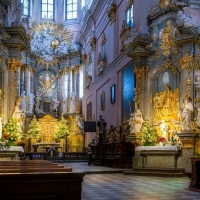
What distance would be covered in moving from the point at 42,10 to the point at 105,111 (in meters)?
15.0

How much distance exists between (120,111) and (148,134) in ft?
16.3

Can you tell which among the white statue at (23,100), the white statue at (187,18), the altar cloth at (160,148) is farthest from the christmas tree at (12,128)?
the white statue at (23,100)

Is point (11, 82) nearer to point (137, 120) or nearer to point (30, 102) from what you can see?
point (137, 120)

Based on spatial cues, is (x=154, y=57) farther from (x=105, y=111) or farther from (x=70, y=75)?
(x=70, y=75)

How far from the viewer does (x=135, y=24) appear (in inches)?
742

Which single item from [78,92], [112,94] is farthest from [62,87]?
[112,94]

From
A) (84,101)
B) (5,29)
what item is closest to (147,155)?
(5,29)

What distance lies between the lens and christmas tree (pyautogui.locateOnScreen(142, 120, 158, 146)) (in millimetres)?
16047

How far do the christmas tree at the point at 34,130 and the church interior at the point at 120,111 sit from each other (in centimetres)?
8

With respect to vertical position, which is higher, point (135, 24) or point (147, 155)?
point (135, 24)

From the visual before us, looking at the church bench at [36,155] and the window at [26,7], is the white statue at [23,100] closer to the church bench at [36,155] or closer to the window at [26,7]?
the church bench at [36,155]

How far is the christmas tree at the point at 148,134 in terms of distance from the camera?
16.0 meters

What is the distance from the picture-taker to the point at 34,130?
100 ft

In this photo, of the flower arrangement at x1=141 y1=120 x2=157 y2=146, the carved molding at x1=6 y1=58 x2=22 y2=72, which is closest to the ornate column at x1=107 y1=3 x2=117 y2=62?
the carved molding at x1=6 y1=58 x2=22 y2=72
